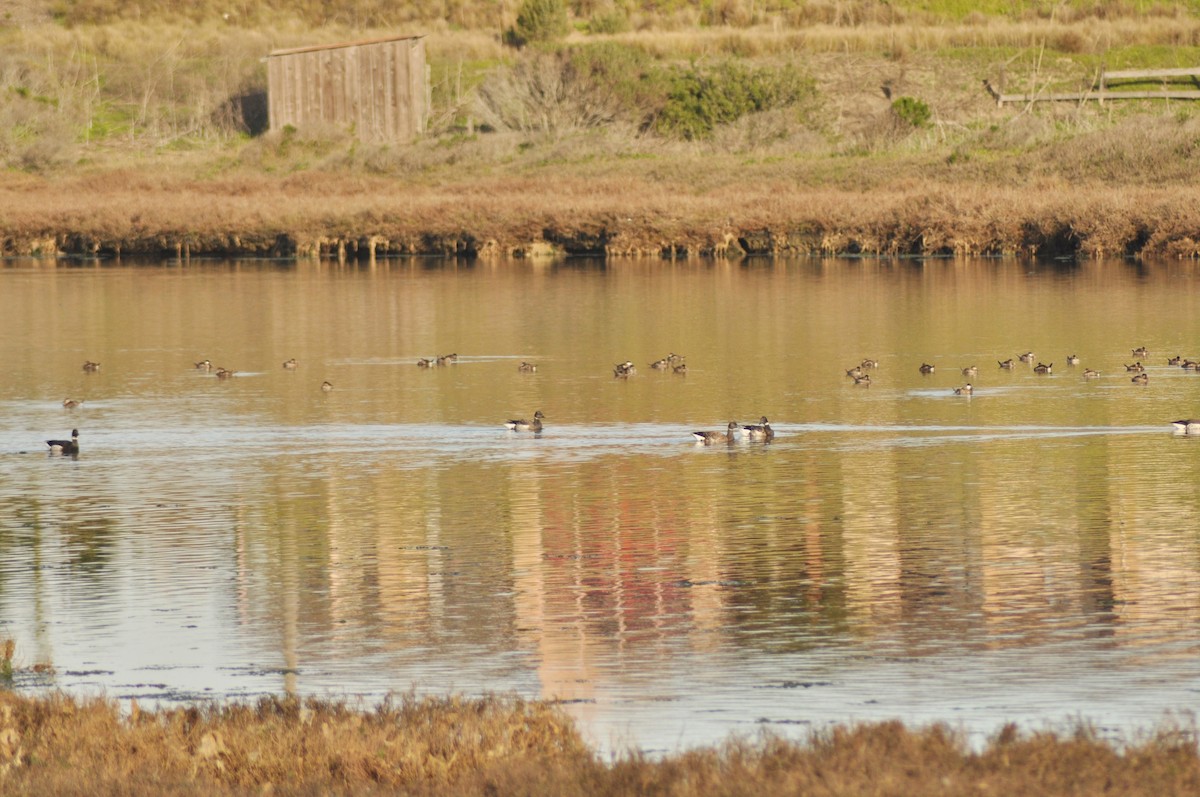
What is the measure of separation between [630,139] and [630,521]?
180ft

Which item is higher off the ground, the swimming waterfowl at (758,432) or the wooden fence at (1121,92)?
the wooden fence at (1121,92)

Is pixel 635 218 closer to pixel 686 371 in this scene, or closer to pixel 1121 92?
pixel 1121 92

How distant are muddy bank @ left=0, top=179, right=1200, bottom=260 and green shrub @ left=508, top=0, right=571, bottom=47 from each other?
2175 cm

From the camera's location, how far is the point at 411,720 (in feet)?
32.9

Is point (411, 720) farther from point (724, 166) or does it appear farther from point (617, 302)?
point (724, 166)

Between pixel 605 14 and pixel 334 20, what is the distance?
14831mm

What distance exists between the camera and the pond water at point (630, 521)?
11.9 m

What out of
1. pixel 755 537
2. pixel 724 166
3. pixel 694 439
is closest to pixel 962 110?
pixel 724 166

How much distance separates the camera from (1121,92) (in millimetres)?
74062

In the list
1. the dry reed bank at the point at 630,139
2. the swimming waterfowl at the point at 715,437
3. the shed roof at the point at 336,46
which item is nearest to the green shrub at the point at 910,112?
the dry reed bank at the point at 630,139

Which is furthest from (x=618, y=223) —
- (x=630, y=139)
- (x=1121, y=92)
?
(x=1121, y=92)

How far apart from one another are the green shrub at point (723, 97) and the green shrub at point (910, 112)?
4361mm

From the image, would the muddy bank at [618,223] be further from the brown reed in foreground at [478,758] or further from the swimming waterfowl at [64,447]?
the brown reed in foreground at [478,758]

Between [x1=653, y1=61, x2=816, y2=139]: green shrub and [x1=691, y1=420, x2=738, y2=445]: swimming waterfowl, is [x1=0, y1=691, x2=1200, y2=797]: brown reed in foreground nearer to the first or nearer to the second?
[x1=691, y1=420, x2=738, y2=445]: swimming waterfowl
